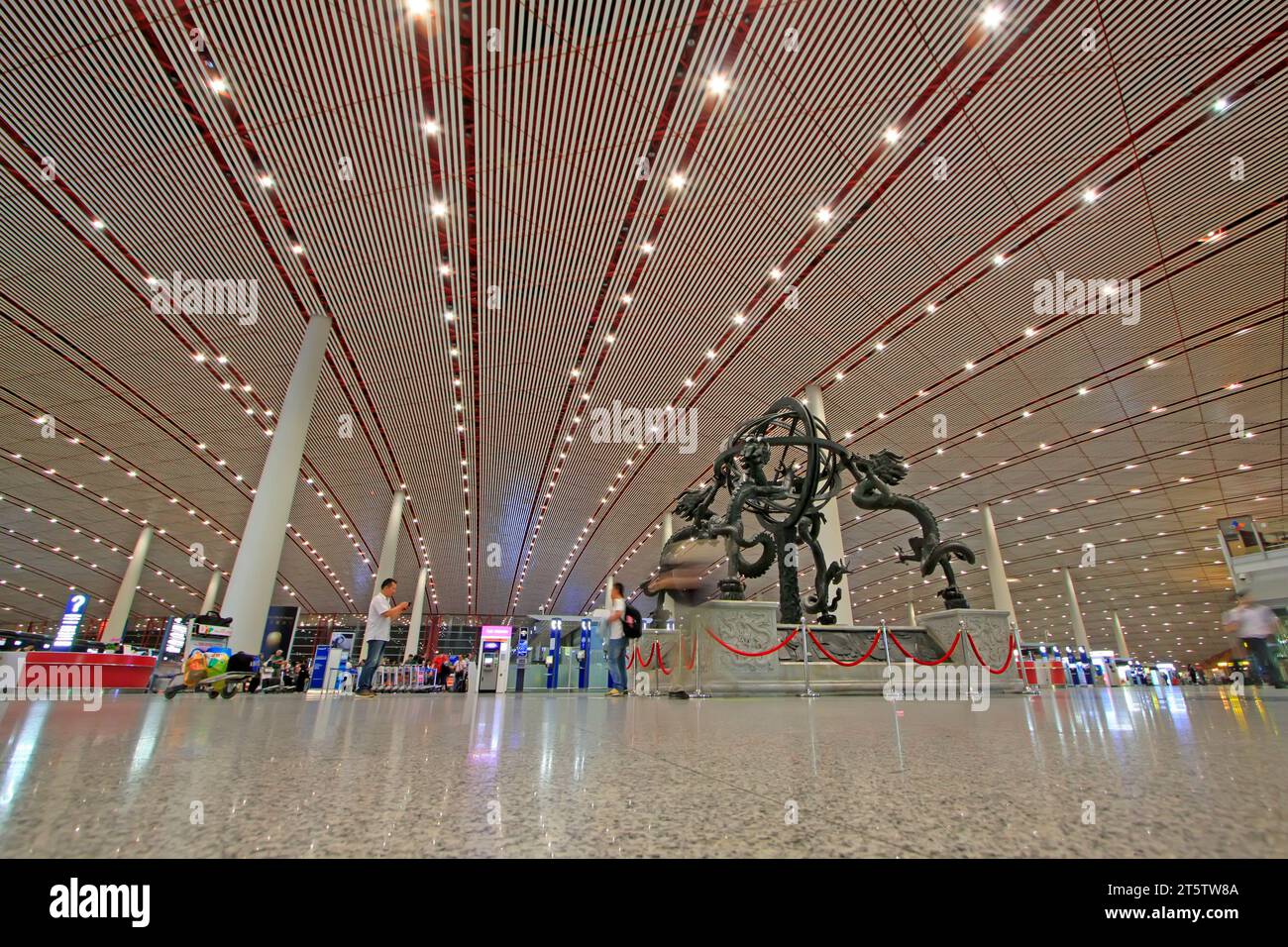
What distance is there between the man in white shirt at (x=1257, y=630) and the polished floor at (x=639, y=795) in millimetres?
9127

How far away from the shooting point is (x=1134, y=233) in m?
9.80

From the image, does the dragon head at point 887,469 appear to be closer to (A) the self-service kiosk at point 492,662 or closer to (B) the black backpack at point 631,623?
(B) the black backpack at point 631,623

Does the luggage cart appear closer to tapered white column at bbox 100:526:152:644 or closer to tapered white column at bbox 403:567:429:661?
tapered white column at bbox 100:526:152:644

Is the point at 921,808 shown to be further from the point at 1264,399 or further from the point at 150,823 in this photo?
the point at 1264,399

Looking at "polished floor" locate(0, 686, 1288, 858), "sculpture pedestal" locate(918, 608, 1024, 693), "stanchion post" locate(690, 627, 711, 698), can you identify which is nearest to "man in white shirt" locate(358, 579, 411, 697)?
"stanchion post" locate(690, 627, 711, 698)

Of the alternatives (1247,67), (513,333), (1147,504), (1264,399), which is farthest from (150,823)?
(1147,504)

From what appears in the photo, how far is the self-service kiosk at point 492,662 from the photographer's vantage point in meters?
12.7

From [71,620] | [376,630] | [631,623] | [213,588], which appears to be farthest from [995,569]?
[213,588]

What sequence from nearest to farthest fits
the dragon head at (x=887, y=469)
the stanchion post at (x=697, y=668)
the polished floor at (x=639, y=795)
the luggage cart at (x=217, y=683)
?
the polished floor at (x=639, y=795), the stanchion post at (x=697, y=668), the luggage cart at (x=217, y=683), the dragon head at (x=887, y=469)

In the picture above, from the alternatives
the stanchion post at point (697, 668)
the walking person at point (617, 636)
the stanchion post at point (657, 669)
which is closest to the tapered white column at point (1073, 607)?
the stanchion post at point (657, 669)

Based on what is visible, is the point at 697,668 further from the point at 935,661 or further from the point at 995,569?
the point at 995,569

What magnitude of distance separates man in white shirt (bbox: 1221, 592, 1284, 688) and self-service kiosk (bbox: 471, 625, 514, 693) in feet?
42.0

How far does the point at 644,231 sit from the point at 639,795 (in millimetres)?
10411

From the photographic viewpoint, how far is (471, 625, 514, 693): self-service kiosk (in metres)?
12.7
